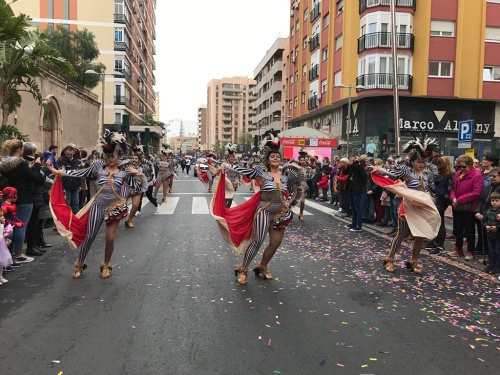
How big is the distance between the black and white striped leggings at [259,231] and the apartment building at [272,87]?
47.0m

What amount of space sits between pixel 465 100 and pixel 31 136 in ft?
90.6

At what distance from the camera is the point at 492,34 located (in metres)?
30.8

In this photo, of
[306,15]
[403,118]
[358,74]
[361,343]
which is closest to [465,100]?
[403,118]

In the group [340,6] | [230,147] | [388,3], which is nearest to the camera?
[230,147]

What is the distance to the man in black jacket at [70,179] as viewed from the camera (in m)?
9.78

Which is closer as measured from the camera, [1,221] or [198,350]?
[198,350]

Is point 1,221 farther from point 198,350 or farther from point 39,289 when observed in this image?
point 198,350

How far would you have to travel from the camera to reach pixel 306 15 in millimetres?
44156

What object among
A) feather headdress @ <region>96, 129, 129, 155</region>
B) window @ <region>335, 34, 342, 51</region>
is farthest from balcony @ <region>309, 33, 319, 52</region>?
feather headdress @ <region>96, 129, 129, 155</region>

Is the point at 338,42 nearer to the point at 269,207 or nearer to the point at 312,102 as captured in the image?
the point at 312,102

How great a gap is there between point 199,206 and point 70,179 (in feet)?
17.9

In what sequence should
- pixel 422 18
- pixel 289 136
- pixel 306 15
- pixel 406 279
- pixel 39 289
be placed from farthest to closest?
1. pixel 306 15
2. pixel 422 18
3. pixel 289 136
4. pixel 406 279
5. pixel 39 289

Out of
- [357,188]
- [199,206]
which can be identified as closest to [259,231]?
[357,188]

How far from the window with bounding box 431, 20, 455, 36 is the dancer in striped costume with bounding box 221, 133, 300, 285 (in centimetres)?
2929
